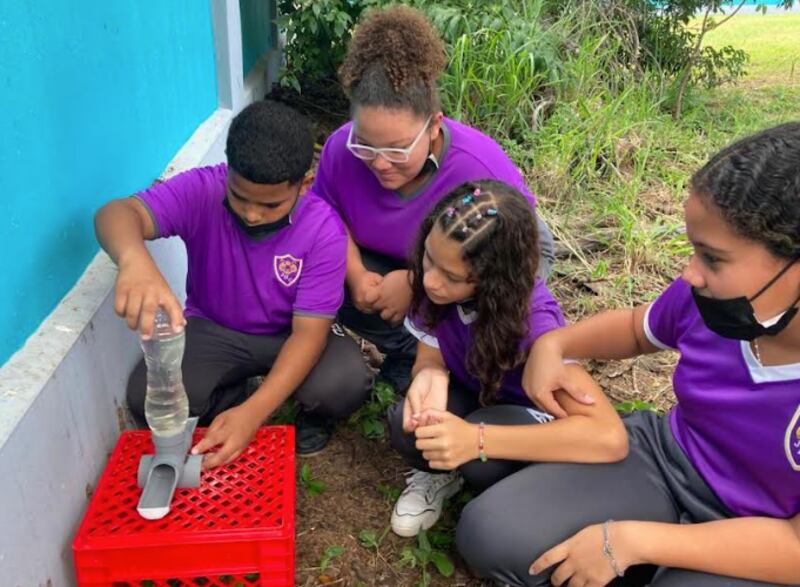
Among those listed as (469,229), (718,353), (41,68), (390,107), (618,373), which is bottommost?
(618,373)

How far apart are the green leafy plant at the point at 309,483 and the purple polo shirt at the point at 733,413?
1.02 meters

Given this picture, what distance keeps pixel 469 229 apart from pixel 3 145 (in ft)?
3.32

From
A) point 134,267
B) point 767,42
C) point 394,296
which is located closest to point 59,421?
point 134,267

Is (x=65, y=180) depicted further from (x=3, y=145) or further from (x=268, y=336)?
(x=268, y=336)

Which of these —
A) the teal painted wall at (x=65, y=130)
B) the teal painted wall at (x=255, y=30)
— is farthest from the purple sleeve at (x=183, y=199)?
the teal painted wall at (x=255, y=30)

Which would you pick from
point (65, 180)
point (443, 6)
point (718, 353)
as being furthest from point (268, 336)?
point (443, 6)

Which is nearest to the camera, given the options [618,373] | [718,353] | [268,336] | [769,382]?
[769,382]

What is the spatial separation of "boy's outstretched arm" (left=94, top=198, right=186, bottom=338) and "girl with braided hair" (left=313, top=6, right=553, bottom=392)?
0.63m

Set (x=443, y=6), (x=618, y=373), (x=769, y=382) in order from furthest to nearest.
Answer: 1. (x=443, y=6)
2. (x=618, y=373)
3. (x=769, y=382)

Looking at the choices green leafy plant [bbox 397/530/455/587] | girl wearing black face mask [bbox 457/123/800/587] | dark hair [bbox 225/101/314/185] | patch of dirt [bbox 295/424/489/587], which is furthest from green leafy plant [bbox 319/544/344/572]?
dark hair [bbox 225/101/314/185]

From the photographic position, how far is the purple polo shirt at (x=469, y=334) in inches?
77.9

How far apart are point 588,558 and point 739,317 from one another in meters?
0.60

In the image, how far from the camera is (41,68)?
1705 millimetres

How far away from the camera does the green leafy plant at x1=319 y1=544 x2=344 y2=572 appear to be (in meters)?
1.97
